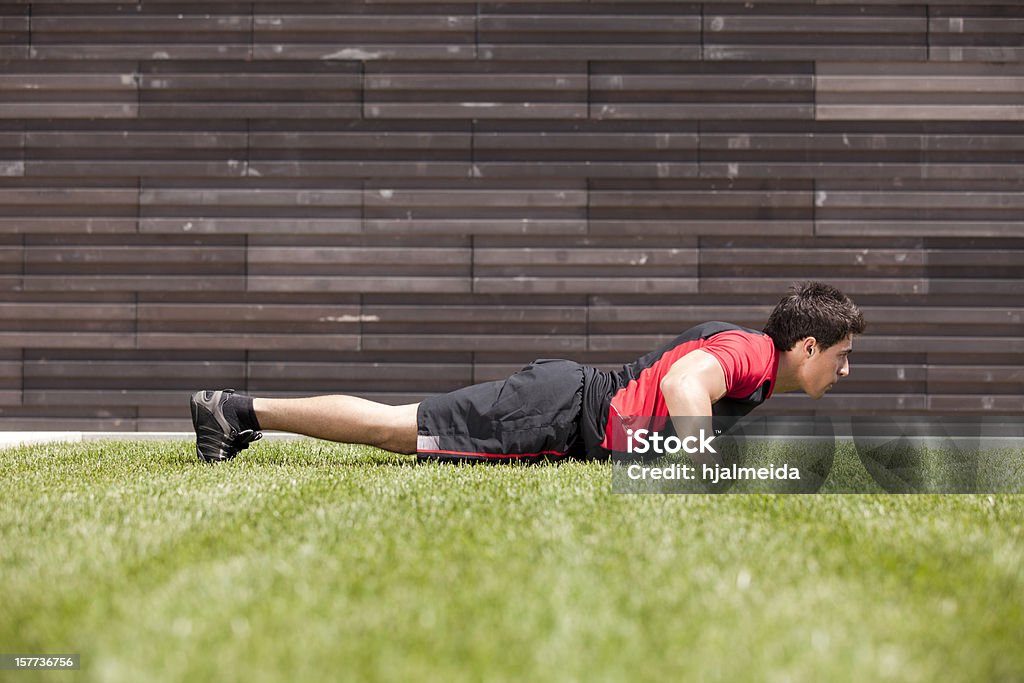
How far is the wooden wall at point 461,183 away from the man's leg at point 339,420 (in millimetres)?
1699

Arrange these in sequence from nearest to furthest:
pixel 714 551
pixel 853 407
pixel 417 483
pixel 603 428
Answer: pixel 714 551 < pixel 417 483 < pixel 603 428 < pixel 853 407

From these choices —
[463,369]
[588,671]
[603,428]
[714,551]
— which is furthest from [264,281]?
[588,671]

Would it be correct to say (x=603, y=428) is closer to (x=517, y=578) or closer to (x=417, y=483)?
(x=417, y=483)

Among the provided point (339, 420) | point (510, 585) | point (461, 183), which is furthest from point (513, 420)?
point (461, 183)

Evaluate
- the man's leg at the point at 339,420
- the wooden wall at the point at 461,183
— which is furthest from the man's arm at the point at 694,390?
the wooden wall at the point at 461,183

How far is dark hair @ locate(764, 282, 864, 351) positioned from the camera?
2508 mm

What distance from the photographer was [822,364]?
257 centimetres

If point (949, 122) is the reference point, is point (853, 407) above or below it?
below

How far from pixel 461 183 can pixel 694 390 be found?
8.38 ft

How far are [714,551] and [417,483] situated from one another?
0.94 meters

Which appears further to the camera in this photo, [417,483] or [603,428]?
[603,428]

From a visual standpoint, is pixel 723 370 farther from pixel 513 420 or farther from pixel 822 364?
pixel 513 420

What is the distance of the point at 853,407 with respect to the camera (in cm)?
430

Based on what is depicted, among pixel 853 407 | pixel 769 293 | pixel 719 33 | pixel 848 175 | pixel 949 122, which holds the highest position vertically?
pixel 719 33
